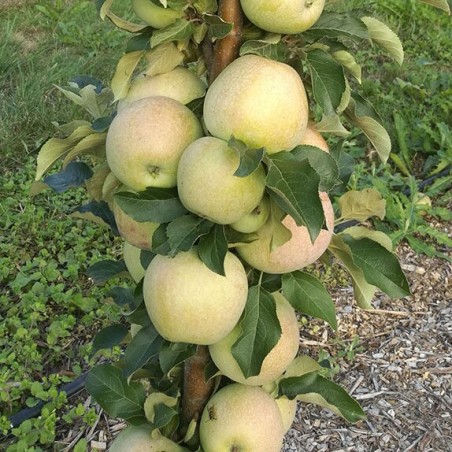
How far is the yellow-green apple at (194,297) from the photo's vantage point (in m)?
0.96

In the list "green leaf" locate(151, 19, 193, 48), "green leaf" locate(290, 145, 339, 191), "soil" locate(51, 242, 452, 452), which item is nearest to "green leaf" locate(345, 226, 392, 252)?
"green leaf" locate(290, 145, 339, 191)

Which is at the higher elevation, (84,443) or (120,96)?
(120,96)

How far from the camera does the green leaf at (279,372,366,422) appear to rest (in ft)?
3.93

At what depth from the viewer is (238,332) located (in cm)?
108

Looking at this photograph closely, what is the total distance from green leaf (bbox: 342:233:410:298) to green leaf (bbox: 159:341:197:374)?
12.5 inches

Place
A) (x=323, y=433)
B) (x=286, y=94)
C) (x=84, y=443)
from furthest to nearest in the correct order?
(x=323, y=433) → (x=84, y=443) → (x=286, y=94)

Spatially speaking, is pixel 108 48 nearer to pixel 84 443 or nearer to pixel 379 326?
pixel 379 326

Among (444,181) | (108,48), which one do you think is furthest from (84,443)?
(108,48)

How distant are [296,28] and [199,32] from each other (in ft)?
0.51

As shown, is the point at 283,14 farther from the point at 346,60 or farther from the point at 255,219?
the point at 255,219

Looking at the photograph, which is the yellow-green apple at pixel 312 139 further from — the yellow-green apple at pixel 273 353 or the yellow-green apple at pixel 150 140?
the yellow-green apple at pixel 273 353

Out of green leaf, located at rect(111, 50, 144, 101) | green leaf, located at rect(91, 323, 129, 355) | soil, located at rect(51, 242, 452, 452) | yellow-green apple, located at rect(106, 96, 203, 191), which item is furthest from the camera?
soil, located at rect(51, 242, 452, 452)

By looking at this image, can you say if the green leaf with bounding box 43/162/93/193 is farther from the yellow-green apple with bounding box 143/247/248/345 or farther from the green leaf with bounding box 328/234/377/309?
the green leaf with bounding box 328/234/377/309

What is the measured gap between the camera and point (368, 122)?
3.48ft
